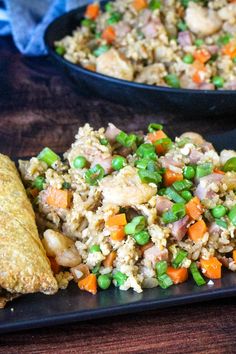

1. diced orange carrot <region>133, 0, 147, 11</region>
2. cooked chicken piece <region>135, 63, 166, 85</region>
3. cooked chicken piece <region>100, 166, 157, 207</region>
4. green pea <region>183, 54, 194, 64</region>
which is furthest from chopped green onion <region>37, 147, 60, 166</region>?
diced orange carrot <region>133, 0, 147, 11</region>

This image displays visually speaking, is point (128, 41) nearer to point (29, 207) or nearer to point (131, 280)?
point (29, 207)

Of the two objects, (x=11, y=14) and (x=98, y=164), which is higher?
(x=98, y=164)

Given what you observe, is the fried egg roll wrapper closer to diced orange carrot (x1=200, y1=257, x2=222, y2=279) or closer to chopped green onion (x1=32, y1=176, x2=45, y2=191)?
chopped green onion (x1=32, y1=176, x2=45, y2=191)

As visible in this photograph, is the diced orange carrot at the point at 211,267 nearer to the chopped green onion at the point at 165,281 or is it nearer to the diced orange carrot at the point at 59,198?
the chopped green onion at the point at 165,281

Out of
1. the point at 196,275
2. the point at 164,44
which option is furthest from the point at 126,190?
the point at 164,44

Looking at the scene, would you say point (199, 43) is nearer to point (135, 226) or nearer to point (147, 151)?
point (147, 151)

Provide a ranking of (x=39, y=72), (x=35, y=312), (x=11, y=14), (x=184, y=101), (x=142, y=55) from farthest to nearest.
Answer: (x=11, y=14) < (x=39, y=72) < (x=142, y=55) < (x=184, y=101) < (x=35, y=312)

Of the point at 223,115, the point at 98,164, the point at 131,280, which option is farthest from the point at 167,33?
the point at 131,280
